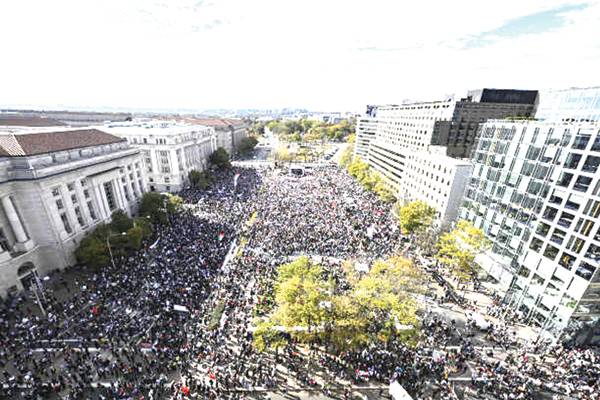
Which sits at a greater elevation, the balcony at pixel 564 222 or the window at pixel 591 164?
the window at pixel 591 164

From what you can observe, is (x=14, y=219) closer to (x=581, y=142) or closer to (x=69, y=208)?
(x=69, y=208)

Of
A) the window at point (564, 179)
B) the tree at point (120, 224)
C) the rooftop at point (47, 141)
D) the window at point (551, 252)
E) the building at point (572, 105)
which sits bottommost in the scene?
the tree at point (120, 224)

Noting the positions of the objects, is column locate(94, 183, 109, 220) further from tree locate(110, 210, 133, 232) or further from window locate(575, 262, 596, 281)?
window locate(575, 262, 596, 281)

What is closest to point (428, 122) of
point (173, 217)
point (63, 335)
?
point (173, 217)

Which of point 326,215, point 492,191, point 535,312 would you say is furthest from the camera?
point 326,215

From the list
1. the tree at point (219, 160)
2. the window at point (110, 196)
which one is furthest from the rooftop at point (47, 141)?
the tree at point (219, 160)

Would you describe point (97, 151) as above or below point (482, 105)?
below

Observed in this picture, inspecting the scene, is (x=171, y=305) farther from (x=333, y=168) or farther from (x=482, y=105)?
(x=333, y=168)

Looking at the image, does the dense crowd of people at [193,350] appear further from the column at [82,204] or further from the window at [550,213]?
the window at [550,213]
